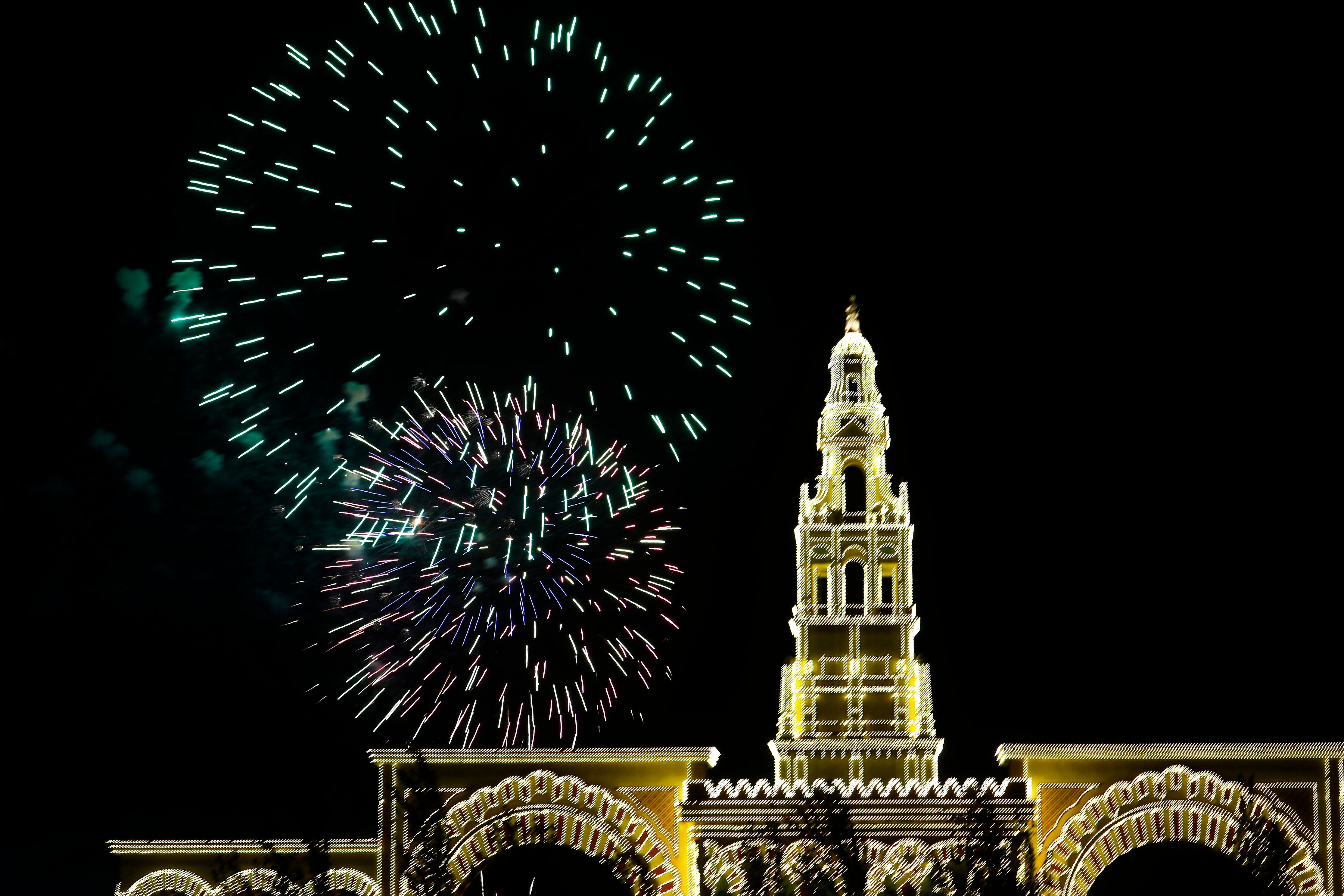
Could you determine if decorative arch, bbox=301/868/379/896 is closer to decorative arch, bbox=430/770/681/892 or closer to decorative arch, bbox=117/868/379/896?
decorative arch, bbox=117/868/379/896

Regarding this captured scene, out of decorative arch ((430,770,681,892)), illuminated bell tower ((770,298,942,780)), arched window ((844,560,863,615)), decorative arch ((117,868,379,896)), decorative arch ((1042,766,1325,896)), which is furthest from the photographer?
arched window ((844,560,863,615))

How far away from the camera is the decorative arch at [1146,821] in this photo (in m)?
38.3

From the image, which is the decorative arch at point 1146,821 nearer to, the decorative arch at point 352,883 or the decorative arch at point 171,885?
the decorative arch at point 352,883

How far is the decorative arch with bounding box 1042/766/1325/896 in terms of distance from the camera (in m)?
38.3

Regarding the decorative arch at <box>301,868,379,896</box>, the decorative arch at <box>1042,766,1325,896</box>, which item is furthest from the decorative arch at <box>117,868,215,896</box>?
the decorative arch at <box>1042,766,1325,896</box>

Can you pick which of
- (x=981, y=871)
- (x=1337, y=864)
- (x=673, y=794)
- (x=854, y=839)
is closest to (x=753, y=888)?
(x=854, y=839)

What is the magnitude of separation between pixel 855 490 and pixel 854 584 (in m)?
2.63

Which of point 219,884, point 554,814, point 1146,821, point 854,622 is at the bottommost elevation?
point 219,884

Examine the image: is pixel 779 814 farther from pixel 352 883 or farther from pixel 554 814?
pixel 352 883

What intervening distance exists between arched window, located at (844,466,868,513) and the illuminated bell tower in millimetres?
37

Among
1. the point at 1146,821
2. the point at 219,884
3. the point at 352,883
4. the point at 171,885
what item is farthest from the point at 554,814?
the point at 1146,821

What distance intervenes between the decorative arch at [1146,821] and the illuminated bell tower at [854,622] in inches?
294

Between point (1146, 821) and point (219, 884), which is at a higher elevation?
point (1146, 821)

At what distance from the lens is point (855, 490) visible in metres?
48.4
